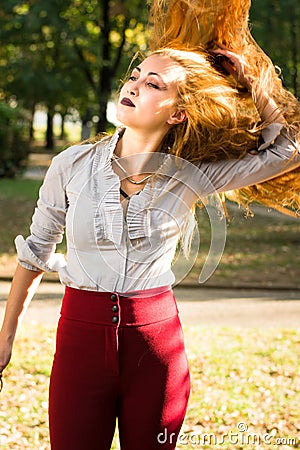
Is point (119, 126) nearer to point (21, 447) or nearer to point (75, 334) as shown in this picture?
point (75, 334)

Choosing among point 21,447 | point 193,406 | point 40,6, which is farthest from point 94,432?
point 40,6

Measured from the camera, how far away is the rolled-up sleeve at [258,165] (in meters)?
2.75

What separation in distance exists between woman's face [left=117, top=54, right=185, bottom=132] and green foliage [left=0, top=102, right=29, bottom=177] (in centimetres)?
2109

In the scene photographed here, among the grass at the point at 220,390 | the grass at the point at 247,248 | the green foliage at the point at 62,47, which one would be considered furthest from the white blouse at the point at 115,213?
the green foliage at the point at 62,47

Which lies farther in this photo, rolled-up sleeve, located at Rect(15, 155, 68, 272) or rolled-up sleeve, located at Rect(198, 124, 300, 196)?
rolled-up sleeve, located at Rect(198, 124, 300, 196)

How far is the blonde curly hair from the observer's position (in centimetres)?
274

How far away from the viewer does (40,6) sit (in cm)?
2225

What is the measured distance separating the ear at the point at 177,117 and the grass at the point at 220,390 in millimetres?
2542

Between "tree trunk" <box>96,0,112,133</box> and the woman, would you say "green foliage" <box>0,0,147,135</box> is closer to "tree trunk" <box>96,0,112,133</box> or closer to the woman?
"tree trunk" <box>96,0,112,133</box>

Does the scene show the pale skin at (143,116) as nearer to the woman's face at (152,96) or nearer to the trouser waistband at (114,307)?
the woman's face at (152,96)

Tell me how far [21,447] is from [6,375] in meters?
1.34

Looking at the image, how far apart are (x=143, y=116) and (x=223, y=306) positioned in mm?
6898

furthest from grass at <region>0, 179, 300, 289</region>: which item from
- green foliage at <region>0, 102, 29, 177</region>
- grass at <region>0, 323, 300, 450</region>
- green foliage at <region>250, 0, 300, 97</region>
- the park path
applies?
green foliage at <region>0, 102, 29, 177</region>

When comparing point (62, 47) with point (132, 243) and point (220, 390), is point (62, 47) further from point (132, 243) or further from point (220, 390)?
point (132, 243)
